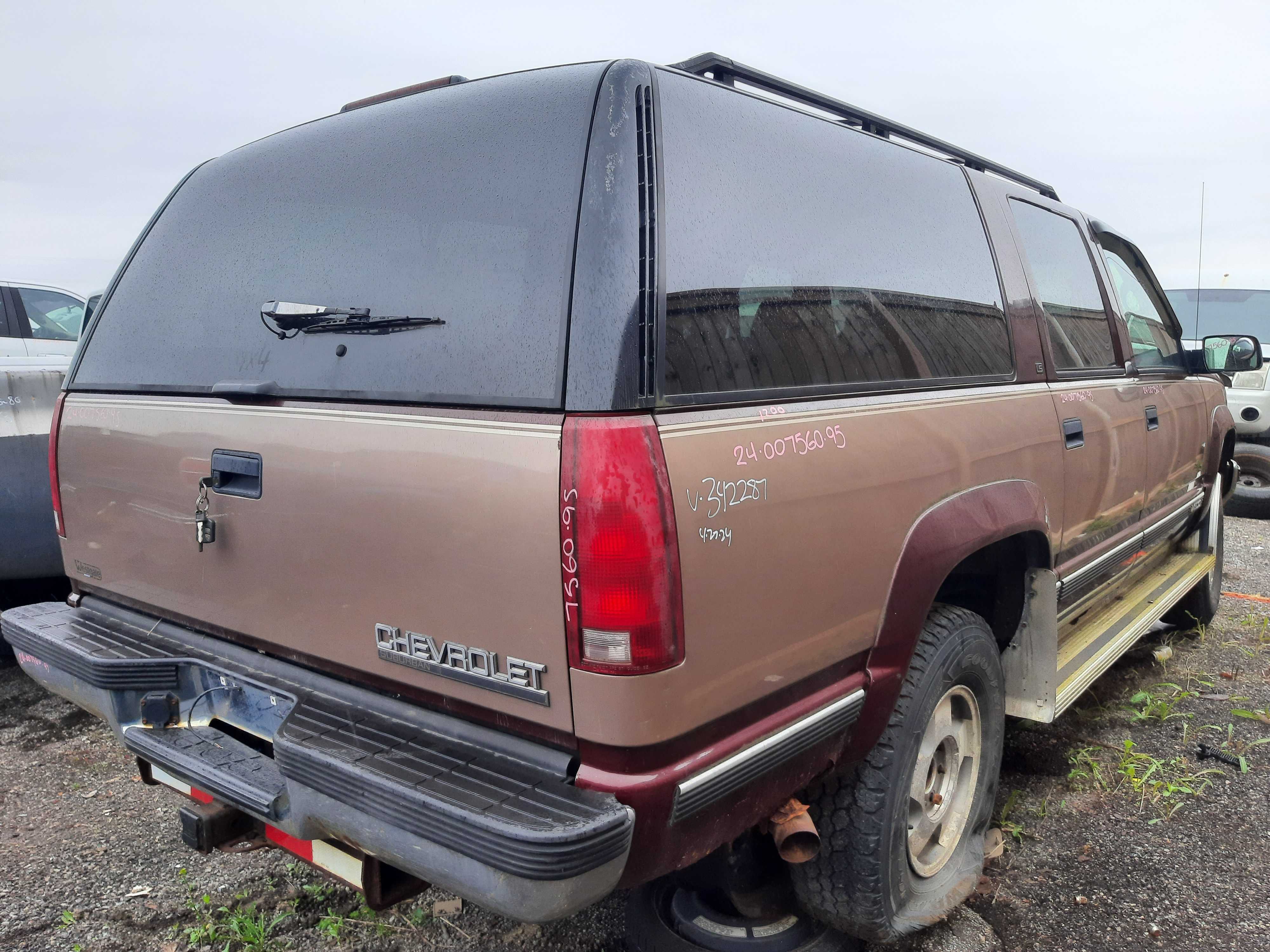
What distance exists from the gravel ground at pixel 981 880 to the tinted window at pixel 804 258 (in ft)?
5.03

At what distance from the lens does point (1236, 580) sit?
20.5ft

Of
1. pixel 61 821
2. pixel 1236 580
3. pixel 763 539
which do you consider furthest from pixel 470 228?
pixel 1236 580

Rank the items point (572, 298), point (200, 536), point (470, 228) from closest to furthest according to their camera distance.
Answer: point (572, 298) < point (470, 228) < point (200, 536)

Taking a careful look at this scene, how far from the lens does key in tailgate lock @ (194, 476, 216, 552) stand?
203 centimetres

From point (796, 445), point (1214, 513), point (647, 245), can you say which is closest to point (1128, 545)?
point (1214, 513)

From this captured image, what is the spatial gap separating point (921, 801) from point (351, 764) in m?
1.47

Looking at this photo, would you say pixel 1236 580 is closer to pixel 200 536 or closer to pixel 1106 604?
pixel 1106 604

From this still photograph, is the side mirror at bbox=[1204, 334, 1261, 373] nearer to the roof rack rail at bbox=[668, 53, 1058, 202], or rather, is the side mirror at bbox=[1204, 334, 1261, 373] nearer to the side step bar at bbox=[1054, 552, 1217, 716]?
the side step bar at bbox=[1054, 552, 1217, 716]

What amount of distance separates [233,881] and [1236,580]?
6.42 meters

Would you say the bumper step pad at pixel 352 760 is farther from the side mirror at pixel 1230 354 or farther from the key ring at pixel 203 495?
the side mirror at pixel 1230 354

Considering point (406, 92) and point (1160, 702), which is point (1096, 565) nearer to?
point (1160, 702)

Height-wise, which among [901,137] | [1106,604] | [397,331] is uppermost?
[901,137]

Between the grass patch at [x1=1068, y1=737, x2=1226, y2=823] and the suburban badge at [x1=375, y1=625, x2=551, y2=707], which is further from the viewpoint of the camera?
the grass patch at [x1=1068, y1=737, x2=1226, y2=823]

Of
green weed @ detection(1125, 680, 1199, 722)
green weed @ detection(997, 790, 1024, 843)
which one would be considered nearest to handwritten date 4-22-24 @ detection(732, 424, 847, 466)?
green weed @ detection(997, 790, 1024, 843)
